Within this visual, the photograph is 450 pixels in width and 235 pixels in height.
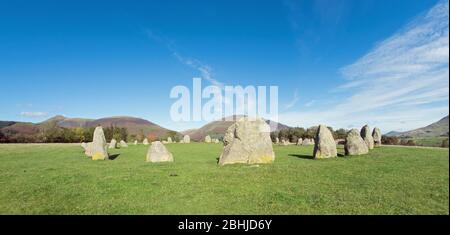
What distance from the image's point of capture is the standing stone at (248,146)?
62.6 ft

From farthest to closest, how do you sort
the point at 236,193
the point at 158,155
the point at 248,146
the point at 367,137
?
1. the point at 367,137
2. the point at 158,155
3. the point at 248,146
4. the point at 236,193

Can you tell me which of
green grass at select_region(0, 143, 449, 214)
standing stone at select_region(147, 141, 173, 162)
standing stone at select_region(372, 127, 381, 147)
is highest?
standing stone at select_region(372, 127, 381, 147)

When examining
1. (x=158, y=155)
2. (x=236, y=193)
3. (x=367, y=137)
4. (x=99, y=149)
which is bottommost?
(x=236, y=193)

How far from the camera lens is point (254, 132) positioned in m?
19.8

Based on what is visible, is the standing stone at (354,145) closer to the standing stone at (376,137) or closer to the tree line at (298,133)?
the standing stone at (376,137)

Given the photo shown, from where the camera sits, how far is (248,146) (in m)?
19.5

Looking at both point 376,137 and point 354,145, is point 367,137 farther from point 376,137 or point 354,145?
point 354,145

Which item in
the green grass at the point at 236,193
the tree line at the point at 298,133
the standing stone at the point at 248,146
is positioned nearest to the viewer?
the green grass at the point at 236,193

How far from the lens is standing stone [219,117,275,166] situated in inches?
751

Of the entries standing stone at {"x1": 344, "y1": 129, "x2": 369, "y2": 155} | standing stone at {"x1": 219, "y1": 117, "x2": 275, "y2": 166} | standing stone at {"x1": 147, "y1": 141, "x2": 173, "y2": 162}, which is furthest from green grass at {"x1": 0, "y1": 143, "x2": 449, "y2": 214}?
standing stone at {"x1": 344, "y1": 129, "x2": 369, "y2": 155}

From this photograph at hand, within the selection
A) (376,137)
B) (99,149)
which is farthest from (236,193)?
(376,137)

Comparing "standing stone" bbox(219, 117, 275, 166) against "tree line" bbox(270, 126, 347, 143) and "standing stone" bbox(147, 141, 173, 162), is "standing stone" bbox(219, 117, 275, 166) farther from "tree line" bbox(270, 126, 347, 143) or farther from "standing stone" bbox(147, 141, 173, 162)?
"tree line" bbox(270, 126, 347, 143)

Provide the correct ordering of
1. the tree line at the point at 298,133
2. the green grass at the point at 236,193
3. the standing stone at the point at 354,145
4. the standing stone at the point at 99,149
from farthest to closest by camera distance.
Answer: the tree line at the point at 298,133
the standing stone at the point at 99,149
the standing stone at the point at 354,145
the green grass at the point at 236,193

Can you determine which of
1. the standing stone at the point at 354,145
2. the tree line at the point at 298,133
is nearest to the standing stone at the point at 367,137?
the standing stone at the point at 354,145
